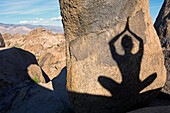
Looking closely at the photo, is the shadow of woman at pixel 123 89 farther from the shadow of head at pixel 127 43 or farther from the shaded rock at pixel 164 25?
the shaded rock at pixel 164 25

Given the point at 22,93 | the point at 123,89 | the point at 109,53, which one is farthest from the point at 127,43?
the point at 22,93

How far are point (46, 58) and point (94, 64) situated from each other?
24.4ft

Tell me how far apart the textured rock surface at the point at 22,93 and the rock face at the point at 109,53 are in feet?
3.38

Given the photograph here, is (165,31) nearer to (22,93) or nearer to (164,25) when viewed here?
(164,25)

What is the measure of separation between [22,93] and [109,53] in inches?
102

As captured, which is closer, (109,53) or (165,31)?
(109,53)

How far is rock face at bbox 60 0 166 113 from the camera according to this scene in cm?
144

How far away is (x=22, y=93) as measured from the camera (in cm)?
318

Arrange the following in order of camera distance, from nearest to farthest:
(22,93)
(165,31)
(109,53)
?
1. (109,53)
2. (165,31)
3. (22,93)

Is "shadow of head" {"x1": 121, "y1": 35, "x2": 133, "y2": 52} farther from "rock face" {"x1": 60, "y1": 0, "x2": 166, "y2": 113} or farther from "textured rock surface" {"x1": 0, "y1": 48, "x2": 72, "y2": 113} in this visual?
"textured rock surface" {"x1": 0, "y1": 48, "x2": 72, "y2": 113}

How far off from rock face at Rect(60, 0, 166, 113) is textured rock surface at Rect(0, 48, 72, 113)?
103 cm

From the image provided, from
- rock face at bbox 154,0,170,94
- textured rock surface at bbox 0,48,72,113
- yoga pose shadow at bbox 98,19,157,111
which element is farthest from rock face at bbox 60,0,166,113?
textured rock surface at bbox 0,48,72,113

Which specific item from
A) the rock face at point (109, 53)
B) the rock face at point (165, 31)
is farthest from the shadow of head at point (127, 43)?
the rock face at point (165, 31)

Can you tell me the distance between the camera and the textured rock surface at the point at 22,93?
2.74 m
